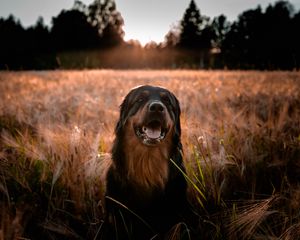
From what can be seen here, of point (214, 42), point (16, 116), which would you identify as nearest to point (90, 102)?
point (16, 116)

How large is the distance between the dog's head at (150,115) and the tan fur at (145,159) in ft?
0.04

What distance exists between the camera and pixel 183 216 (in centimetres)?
187

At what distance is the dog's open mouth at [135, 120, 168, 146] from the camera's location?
2.06 meters

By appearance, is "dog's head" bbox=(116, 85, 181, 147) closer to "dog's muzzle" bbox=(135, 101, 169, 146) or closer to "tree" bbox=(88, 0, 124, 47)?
"dog's muzzle" bbox=(135, 101, 169, 146)

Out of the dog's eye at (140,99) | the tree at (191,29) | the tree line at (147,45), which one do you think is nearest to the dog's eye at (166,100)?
the dog's eye at (140,99)

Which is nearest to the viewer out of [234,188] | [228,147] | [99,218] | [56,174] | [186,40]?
[56,174]

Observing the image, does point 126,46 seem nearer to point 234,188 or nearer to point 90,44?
point 90,44

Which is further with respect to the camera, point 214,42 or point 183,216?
point 214,42

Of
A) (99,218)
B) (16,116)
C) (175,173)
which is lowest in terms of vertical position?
(99,218)

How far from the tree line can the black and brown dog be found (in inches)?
1203

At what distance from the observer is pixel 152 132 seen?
220 centimetres

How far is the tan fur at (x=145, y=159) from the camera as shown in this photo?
2.11 m

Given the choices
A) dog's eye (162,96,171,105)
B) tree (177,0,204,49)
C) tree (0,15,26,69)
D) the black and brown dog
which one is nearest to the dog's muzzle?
the black and brown dog

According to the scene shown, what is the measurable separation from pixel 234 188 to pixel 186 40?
5092 centimetres
